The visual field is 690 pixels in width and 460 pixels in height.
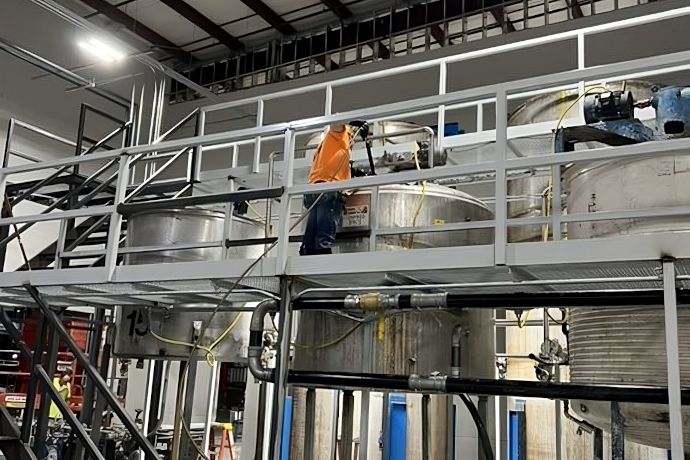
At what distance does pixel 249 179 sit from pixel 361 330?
8.66 feet

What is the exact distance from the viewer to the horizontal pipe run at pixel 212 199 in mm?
4187

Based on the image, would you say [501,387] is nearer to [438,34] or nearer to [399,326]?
[399,326]

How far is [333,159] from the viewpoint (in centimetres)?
441

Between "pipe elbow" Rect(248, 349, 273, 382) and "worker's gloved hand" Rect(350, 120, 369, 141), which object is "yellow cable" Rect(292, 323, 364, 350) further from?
"worker's gloved hand" Rect(350, 120, 369, 141)

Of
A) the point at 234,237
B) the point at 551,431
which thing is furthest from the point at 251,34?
the point at 551,431

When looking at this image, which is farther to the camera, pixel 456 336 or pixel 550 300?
pixel 456 336

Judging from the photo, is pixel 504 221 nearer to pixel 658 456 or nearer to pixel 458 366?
pixel 458 366

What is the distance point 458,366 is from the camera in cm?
468

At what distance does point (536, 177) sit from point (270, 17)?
8.14m

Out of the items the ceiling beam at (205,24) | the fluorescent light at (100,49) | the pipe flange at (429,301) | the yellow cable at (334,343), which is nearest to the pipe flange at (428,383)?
the pipe flange at (429,301)

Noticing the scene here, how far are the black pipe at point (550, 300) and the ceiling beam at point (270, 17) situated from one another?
351 inches

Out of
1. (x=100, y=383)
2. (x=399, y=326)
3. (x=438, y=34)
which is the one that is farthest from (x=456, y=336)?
(x=438, y=34)

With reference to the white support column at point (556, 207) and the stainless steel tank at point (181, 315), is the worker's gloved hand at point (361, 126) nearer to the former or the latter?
the white support column at point (556, 207)

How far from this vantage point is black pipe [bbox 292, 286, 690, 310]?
3.29 m
